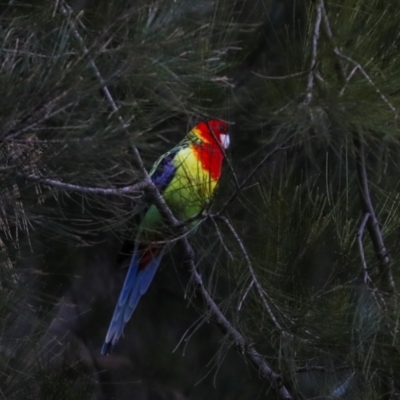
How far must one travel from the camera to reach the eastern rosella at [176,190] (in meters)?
1.35

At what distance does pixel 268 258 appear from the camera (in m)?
1.46

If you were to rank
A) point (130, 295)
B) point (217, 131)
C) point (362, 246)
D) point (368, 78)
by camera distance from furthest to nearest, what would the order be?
point (130, 295)
point (217, 131)
point (362, 246)
point (368, 78)

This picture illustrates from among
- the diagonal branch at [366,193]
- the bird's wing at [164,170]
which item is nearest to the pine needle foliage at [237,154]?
the diagonal branch at [366,193]

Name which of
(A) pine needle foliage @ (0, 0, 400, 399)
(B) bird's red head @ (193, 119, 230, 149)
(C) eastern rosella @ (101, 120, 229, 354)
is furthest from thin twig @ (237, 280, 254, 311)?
(B) bird's red head @ (193, 119, 230, 149)

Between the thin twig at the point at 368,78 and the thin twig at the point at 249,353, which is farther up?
the thin twig at the point at 368,78

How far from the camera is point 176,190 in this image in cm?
136

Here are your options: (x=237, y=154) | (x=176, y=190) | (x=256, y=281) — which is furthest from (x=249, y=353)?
(x=237, y=154)

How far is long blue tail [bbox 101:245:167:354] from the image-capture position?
1.81 meters

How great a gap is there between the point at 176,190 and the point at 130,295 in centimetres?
58

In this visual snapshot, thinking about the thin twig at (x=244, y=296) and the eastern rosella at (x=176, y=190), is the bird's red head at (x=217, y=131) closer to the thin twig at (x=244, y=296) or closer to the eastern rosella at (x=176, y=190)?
the eastern rosella at (x=176, y=190)

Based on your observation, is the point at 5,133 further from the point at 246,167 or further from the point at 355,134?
the point at 246,167

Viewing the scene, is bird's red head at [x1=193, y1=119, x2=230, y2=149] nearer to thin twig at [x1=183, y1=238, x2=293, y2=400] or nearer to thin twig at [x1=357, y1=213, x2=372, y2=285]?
thin twig at [x1=183, y1=238, x2=293, y2=400]

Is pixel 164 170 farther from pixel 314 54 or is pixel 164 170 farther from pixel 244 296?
pixel 314 54

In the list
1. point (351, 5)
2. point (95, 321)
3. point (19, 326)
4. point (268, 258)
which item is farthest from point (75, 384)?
point (351, 5)
